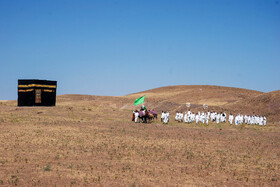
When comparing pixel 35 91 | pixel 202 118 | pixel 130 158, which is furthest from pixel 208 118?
pixel 130 158

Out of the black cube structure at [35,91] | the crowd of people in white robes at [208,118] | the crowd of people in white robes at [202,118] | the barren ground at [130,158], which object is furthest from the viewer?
the black cube structure at [35,91]

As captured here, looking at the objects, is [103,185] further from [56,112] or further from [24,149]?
[56,112]

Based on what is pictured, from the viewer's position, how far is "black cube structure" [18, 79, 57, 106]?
45.1 m

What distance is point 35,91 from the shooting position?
4534 centimetres

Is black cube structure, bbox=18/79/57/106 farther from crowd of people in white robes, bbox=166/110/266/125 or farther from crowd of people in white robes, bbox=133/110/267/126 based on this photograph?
crowd of people in white robes, bbox=166/110/266/125

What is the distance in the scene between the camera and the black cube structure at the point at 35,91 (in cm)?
4509

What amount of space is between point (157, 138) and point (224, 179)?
10776 mm

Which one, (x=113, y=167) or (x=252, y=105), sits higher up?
(x=252, y=105)

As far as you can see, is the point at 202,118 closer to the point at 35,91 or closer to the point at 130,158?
the point at 35,91

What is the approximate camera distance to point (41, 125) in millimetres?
29500

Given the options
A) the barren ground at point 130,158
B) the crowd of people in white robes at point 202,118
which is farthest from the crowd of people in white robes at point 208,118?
the barren ground at point 130,158

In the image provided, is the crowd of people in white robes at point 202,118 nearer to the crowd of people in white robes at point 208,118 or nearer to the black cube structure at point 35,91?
the crowd of people in white robes at point 208,118

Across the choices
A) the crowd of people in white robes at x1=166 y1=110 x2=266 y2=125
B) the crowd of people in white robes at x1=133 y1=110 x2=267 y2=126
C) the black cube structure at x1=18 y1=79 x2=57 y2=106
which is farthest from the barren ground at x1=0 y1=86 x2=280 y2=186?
the black cube structure at x1=18 y1=79 x2=57 y2=106

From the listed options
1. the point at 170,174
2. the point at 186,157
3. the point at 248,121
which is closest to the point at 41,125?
the point at 186,157
